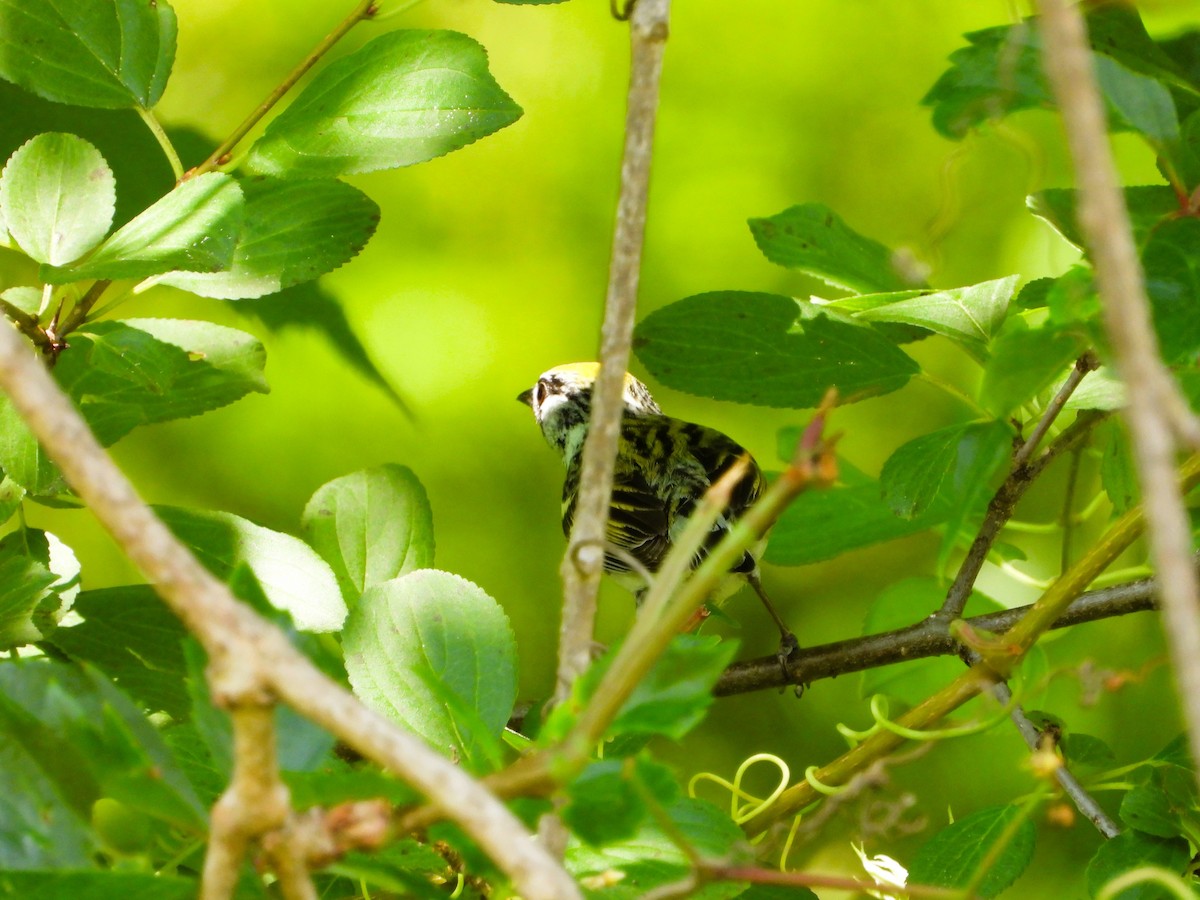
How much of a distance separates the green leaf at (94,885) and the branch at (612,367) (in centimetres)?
12

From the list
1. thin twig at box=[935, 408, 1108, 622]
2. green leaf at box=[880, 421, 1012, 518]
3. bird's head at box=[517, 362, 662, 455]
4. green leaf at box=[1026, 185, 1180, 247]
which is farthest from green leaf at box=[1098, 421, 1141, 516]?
bird's head at box=[517, 362, 662, 455]

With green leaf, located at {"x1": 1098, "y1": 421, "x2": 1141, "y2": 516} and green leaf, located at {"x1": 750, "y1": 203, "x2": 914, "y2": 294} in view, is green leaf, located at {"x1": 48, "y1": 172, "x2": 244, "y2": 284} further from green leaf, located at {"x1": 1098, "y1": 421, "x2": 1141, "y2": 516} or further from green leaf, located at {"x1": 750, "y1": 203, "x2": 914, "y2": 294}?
green leaf, located at {"x1": 1098, "y1": 421, "x2": 1141, "y2": 516}

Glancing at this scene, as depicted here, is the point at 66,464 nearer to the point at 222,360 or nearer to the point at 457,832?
the point at 457,832

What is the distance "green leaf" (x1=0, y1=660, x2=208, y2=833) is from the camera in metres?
0.30

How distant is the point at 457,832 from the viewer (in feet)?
1.07

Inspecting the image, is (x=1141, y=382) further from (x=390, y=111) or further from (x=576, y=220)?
(x=576, y=220)

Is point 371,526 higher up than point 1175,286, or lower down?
lower down

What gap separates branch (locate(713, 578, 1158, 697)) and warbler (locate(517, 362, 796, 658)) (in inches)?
9.3

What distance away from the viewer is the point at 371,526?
787mm

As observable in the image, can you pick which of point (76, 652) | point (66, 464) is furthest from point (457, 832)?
point (76, 652)

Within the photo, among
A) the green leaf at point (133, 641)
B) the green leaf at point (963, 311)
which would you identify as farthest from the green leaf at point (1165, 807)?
the green leaf at point (133, 641)

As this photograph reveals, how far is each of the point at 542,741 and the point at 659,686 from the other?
1.4 inches

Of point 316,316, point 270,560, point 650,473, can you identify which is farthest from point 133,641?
point 650,473

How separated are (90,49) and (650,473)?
927mm
